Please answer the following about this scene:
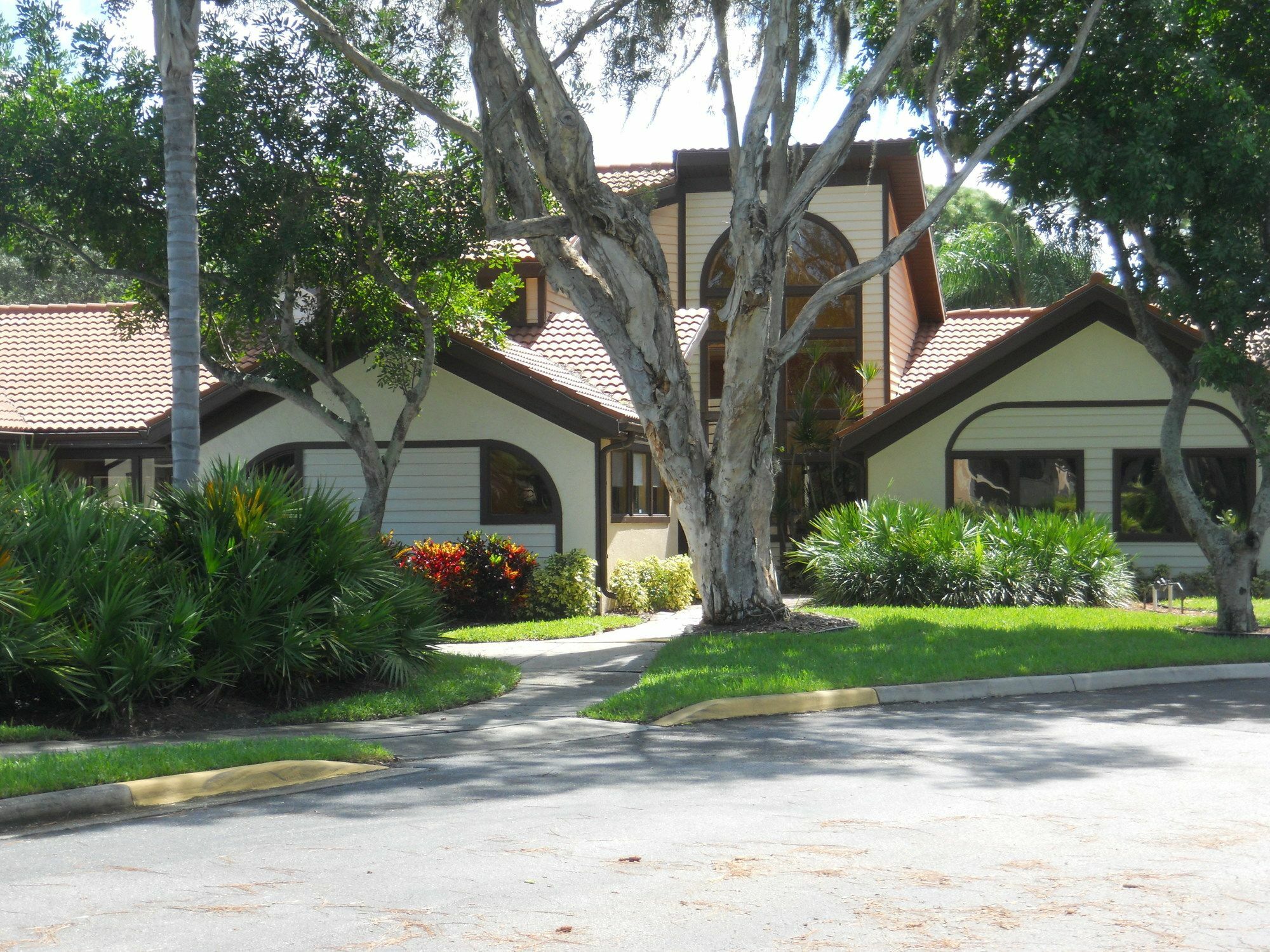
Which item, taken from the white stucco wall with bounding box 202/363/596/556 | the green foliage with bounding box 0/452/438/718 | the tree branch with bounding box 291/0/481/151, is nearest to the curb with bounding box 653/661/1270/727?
the green foliage with bounding box 0/452/438/718

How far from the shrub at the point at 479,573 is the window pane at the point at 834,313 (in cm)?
925

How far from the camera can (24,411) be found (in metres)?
23.2

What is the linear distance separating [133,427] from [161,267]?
621 cm

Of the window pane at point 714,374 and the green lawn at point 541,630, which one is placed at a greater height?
the window pane at point 714,374

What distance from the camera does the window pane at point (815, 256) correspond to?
25625 mm

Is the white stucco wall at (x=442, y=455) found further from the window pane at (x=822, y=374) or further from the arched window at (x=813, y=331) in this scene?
the window pane at (x=822, y=374)

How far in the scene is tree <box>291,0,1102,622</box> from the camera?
1417 cm

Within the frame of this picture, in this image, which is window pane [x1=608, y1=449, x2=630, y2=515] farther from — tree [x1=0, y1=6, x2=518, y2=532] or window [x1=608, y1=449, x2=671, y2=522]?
tree [x1=0, y1=6, x2=518, y2=532]

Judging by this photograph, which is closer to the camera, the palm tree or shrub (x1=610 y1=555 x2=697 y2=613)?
the palm tree

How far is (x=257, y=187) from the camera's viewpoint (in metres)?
16.1

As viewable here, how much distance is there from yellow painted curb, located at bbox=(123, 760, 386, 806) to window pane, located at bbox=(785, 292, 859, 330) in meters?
18.7

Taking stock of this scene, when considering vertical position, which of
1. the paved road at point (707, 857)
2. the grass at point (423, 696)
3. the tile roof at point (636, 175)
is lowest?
the paved road at point (707, 857)

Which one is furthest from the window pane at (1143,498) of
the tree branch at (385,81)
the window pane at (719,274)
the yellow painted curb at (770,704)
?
the tree branch at (385,81)

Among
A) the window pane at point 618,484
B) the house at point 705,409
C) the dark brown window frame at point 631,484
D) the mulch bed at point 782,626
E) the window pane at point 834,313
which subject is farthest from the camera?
the window pane at point 834,313
